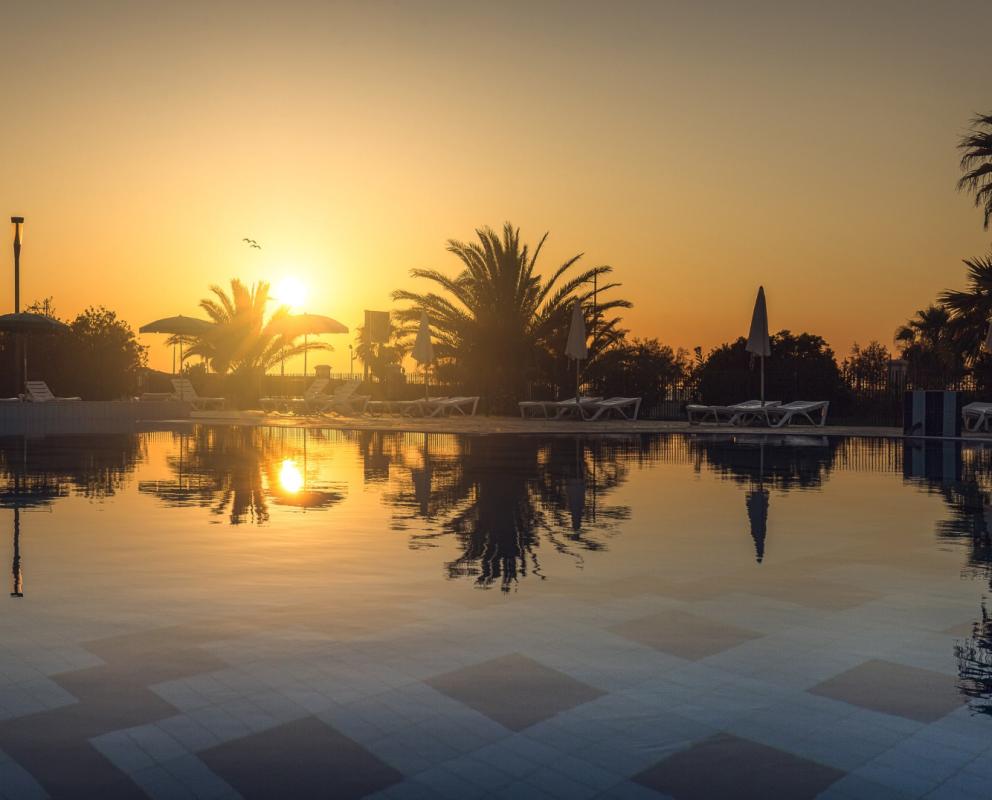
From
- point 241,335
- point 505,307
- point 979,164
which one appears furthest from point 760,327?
point 241,335

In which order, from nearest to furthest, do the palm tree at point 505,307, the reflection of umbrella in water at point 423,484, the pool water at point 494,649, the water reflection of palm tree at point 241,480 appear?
the pool water at point 494,649 < the reflection of umbrella in water at point 423,484 < the water reflection of palm tree at point 241,480 < the palm tree at point 505,307

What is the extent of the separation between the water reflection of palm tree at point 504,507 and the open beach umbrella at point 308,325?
61.5ft

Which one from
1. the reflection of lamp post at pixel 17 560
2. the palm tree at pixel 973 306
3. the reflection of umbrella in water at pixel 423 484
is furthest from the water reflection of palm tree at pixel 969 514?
the palm tree at pixel 973 306

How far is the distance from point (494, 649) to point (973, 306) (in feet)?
68.0

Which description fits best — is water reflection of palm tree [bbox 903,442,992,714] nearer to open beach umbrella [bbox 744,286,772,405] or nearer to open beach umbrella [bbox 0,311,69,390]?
open beach umbrella [bbox 744,286,772,405]

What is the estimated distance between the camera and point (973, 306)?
20891mm

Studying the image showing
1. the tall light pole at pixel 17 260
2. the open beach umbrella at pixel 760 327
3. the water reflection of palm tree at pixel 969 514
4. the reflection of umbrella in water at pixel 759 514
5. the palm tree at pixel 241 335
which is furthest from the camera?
the palm tree at pixel 241 335

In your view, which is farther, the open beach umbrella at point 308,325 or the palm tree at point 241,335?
the palm tree at point 241,335

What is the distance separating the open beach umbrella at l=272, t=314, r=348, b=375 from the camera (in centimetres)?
3130

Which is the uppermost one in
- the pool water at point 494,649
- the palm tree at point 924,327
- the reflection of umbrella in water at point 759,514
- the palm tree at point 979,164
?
the palm tree at point 979,164

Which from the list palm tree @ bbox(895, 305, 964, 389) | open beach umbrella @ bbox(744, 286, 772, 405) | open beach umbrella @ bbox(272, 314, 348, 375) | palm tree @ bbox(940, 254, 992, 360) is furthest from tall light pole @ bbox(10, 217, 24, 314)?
palm tree @ bbox(940, 254, 992, 360)

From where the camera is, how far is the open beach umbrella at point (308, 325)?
31297 millimetres

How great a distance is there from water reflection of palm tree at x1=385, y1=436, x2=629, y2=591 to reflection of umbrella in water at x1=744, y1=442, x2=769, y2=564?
93cm

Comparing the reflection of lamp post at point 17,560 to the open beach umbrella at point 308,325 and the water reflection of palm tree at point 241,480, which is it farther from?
the open beach umbrella at point 308,325
